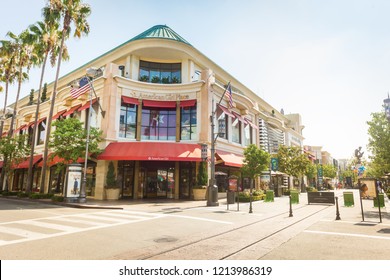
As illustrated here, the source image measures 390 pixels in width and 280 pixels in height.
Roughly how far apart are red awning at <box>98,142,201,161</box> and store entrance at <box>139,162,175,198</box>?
2.21 meters

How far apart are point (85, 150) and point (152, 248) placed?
16.3m

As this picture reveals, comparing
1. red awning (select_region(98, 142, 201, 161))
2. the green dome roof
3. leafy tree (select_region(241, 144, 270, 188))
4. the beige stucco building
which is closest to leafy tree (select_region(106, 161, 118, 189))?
the beige stucco building

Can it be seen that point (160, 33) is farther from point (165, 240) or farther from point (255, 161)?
point (165, 240)

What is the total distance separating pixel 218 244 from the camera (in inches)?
270

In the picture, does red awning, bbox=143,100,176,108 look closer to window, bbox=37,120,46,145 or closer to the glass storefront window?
the glass storefront window

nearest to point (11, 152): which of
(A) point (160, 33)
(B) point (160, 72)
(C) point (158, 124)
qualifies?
(C) point (158, 124)

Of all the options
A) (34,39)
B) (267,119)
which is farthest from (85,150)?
(267,119)

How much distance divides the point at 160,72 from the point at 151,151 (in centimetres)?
916

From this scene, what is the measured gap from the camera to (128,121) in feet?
78.8

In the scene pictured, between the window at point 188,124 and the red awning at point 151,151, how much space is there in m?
1.67

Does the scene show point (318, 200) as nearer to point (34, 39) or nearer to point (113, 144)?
point (113, 144)

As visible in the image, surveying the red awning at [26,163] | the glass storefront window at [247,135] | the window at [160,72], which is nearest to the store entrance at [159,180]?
the window at [160,72]

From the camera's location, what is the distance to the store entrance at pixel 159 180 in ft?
77.1

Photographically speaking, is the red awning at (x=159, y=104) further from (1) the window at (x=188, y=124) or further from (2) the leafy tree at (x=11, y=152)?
(2) the leafy tree at (x=11, y=152)
